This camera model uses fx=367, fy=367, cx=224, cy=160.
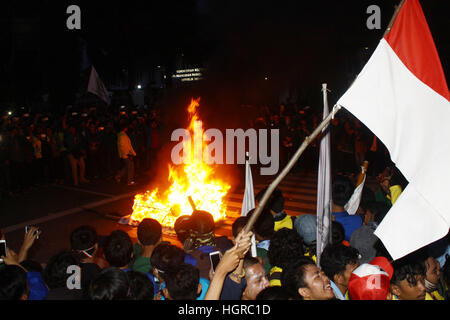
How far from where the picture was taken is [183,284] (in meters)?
2.48

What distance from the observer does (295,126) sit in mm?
13133

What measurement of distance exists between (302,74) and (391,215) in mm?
17230

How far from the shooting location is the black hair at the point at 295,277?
2613 millimetres

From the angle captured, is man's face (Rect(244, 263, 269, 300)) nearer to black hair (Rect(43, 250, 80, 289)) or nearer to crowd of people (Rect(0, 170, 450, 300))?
crowd of people (Rect(0, 170, 450, 300))

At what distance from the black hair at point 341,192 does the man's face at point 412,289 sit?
176 centimetres

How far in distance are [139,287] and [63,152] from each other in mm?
9741

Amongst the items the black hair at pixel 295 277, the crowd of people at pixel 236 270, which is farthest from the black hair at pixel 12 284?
the black hair at pixel 295 277

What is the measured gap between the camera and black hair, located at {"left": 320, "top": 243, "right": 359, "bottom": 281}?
9.91ft

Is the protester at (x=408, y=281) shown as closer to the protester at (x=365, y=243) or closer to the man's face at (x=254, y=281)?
the protester at (x=365, y=243)

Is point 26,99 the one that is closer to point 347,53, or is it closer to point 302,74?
point 302,74

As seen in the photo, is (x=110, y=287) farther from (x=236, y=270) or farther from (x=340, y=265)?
(x=340, y=265)

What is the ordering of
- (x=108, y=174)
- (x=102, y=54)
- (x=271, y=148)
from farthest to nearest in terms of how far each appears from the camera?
(x=102, y=54), (x=271, y=148), (x=108, y=174)

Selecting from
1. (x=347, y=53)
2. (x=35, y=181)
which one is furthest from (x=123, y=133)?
(x=347, y=53)

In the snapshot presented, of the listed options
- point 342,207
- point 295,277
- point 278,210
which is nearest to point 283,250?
point 295,277
